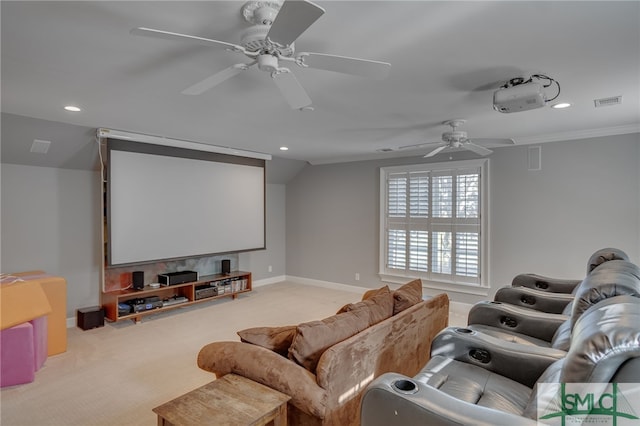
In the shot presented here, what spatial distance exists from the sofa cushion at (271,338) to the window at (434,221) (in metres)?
3.87

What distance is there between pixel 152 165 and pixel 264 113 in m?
2.17

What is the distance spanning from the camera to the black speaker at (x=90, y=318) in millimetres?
4301

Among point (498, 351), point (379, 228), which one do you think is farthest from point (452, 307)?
point (498, 351)

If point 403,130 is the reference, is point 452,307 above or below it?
below

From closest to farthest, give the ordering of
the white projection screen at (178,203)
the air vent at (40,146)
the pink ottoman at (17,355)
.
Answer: the pink ottoman at (17,355), the air vent at (40,146), the white projection screen at (178,203)

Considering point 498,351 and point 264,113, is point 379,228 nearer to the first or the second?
point 264,113

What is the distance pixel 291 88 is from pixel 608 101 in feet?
9.58

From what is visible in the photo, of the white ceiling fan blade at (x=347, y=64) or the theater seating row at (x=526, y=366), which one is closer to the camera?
the theater seating row at (x=526, y=366)

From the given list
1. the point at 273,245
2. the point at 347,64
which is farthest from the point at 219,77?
the point at 273,245

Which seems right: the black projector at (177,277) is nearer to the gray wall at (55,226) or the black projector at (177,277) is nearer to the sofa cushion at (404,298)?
the gray wall at (55,226)

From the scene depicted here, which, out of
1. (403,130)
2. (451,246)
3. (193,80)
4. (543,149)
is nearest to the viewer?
(193,80)

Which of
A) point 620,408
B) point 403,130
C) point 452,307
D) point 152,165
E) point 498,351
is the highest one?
point 403,130

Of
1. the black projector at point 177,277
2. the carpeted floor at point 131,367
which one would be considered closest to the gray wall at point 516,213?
the black projector at point 177,277

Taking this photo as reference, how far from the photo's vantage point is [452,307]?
5305 millimetres
